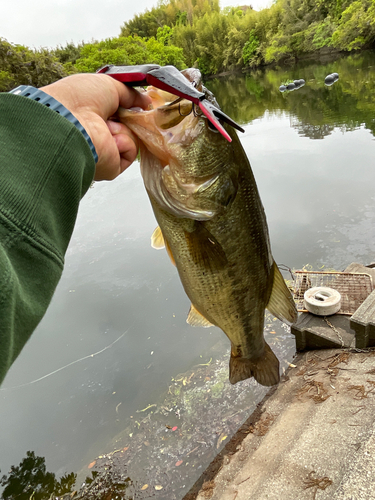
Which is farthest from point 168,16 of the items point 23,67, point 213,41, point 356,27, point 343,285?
point 343,285

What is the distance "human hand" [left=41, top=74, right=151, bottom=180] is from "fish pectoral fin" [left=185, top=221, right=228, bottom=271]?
Result: 501mm

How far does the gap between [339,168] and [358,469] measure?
9.33 m

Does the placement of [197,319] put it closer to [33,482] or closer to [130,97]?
[130,97]

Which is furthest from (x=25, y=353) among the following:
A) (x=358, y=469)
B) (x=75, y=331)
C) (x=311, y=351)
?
(x=358, y=469)

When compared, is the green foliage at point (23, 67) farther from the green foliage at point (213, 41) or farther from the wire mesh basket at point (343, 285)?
the wire mesh basket at point (343, 285)

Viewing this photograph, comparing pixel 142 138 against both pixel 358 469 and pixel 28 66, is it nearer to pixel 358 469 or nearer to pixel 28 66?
pixel 358 469

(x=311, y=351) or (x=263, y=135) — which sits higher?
(x=263, y=135)

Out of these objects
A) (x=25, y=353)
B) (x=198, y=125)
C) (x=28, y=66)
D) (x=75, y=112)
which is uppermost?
(x=28, y=66)

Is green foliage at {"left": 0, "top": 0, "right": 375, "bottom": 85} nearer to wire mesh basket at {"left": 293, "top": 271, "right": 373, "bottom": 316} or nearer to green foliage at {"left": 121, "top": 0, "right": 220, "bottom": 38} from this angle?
green foliage at {"left": 121, "top": 0, "right": 220, "bottom": 38}

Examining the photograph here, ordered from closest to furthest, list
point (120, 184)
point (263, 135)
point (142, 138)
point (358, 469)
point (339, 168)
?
point (142, 138) → point (358, 469) → point (339, 168) → point (120, 184) → point (263, 135)

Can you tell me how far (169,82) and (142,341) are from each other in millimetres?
4853

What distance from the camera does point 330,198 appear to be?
27.8 ft

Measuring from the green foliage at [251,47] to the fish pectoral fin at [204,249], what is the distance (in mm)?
65672

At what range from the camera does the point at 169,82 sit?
3.88 ft
